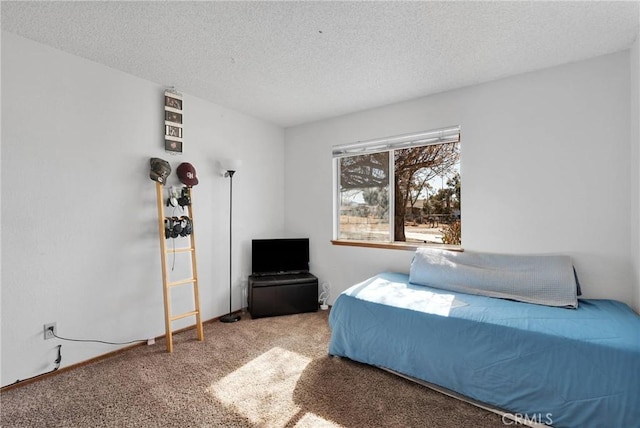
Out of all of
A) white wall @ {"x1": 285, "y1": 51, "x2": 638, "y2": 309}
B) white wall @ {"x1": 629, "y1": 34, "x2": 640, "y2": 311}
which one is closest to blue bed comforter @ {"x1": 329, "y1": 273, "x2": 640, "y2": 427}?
white wall @ {"x1": 629, "y1": 34, "x2": 640, "y2": 311}

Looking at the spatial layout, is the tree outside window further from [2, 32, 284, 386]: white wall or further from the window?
[2, 32, 284, 386]: white wall

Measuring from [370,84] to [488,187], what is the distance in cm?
152

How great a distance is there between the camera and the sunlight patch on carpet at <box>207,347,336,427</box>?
177 cm

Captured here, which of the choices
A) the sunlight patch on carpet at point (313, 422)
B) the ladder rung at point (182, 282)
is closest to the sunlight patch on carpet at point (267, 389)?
the sunlight patch on carpet at point (313, 422)

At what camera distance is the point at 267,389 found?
2.05 m

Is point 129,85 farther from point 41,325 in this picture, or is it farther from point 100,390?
point 100,390

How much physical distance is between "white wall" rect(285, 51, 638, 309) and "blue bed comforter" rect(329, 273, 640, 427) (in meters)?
0.46

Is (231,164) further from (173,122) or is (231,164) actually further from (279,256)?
(279,256)

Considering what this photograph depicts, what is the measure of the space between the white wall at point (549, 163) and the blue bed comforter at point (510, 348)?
1.52 feet

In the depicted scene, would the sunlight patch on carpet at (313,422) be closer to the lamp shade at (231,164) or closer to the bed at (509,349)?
the bed at (509,349)

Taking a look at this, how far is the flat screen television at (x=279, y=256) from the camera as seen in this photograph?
3705 mm

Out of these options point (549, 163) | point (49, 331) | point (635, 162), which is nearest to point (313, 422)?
point (49, 331)

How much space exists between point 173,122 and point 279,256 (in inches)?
77.5

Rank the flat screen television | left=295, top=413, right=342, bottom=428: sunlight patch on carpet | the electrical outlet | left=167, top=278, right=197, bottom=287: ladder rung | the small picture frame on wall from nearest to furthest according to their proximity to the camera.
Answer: left=295, top=413, right=342, bottom=428: sunlight patch on carpet
the electrical outlet
left=167, top=278, right=197, bottom=287: ladder rung
the small picture frame on wall
the flat screen television
